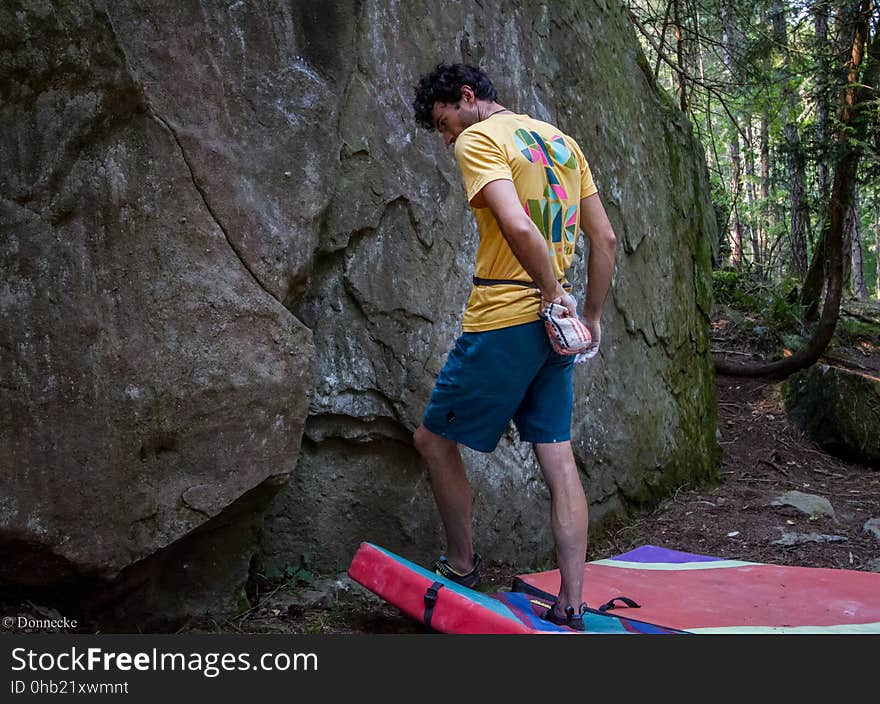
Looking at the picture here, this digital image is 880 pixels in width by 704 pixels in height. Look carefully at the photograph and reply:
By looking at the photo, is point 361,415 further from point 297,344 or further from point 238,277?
point 238,277

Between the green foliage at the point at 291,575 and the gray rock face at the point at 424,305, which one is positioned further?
the gray rock face at the point at 424,305

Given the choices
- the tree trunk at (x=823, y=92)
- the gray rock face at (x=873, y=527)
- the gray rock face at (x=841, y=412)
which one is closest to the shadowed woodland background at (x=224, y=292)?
the gray rock face at (x=873, y=527)

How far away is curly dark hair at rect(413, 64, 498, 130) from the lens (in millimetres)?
2910

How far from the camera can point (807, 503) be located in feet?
16.6

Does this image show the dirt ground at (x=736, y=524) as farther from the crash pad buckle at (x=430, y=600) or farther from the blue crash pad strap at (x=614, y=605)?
the blue crash pad strap at (x=614, y=605)

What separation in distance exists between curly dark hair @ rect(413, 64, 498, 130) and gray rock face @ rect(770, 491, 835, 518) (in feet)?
11.1

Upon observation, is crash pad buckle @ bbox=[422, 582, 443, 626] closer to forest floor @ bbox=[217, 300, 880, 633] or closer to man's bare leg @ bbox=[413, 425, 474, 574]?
forest floor @ bbox=[217, 300, 880, 633]

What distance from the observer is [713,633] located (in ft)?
→ 9.48

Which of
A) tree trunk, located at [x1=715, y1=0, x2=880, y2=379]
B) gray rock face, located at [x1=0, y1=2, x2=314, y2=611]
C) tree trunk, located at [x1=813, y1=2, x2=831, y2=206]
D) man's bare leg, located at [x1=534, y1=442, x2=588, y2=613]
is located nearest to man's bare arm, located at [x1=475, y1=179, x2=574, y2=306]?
man's bare leg, located at [x1=534, y1=442, x2=588, y2=613]

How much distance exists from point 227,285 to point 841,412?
5389 millimetres

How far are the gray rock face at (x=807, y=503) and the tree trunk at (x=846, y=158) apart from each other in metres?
2.45

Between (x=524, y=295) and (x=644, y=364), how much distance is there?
2668 mm

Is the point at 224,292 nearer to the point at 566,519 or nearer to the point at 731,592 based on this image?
the point at 566,519

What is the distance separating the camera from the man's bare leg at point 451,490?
3.11 metres
